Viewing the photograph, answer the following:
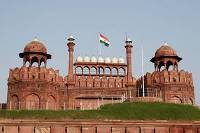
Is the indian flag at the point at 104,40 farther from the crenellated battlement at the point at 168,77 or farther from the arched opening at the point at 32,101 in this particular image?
the arched opening at the point at 32,101

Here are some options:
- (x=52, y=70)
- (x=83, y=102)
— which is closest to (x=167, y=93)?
(x=83, y=102)

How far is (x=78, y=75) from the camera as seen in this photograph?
36719 mm

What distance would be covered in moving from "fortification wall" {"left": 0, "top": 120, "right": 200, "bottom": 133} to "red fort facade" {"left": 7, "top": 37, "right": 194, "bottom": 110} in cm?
813

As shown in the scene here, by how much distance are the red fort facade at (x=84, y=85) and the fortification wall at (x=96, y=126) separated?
813 cm

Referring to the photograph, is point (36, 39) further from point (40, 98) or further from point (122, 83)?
point (122, 83)

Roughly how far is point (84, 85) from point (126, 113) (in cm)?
1085

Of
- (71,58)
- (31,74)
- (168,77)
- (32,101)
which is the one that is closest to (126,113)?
(32,101)

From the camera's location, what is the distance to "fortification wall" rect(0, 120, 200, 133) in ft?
75.1

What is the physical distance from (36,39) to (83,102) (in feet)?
23.2

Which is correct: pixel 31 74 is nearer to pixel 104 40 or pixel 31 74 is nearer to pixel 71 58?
pixel 71 58

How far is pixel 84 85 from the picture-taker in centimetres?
3491

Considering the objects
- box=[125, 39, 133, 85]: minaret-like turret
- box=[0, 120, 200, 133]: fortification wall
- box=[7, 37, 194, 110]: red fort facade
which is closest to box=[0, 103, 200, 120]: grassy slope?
box=[0, 120, 200, 133]: fortification wall

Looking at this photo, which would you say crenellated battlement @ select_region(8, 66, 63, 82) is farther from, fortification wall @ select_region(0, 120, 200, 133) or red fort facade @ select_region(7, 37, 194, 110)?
fortification wall @ select_region(0, 120, 200, 133)

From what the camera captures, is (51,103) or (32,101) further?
(51,103)
